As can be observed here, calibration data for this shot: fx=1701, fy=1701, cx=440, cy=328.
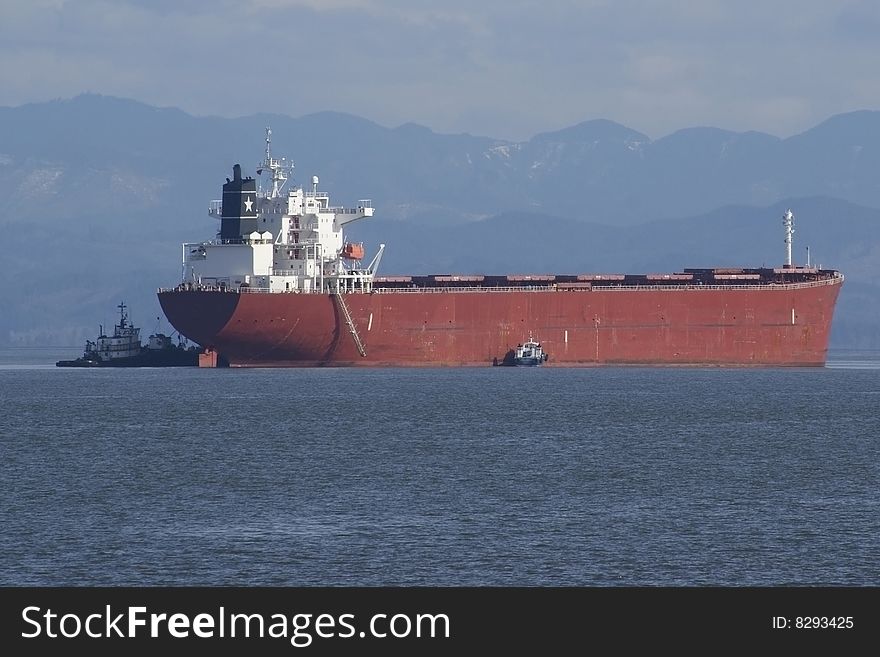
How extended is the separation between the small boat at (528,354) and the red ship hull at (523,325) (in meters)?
0.31

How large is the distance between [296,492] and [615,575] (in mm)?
9933

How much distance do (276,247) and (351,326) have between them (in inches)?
214

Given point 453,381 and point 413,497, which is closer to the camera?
point 413,497

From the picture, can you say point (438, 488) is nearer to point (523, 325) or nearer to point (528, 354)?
point (523, 325)

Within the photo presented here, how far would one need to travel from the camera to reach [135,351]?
261 feet

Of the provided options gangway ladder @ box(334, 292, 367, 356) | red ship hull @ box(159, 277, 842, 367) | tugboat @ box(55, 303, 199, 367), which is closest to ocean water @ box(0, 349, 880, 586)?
red ship hull @ box(159, 277, 842, 367)

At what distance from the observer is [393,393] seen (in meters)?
58.5

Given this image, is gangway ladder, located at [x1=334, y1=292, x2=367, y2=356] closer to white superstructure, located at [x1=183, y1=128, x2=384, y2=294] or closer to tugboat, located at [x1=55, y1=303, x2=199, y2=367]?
white superstructure, located at [x1=183, y1=128, x2=384, y2=294]

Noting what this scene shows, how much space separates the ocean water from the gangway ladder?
8.00m

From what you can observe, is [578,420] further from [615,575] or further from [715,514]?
[615,575]

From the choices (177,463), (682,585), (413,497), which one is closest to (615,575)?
(682,585)

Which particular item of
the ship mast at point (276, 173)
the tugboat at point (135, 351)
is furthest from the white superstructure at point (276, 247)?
the tugboat at point (135, 351)

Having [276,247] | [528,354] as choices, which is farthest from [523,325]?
[276,247]

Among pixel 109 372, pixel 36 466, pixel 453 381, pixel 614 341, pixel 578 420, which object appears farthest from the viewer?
pixel 109 372
